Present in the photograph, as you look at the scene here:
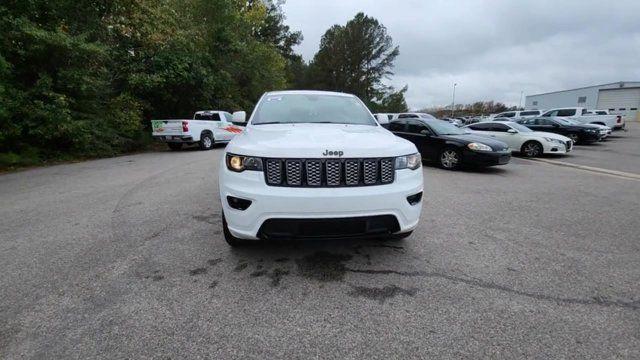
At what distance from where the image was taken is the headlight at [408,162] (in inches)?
124

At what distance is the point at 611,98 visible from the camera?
166 feet

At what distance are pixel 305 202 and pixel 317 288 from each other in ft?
2.42

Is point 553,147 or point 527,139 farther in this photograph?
point 527,139

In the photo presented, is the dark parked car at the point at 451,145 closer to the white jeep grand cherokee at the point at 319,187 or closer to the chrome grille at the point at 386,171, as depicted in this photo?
the white jeep grand cherokee at the point at 319,187

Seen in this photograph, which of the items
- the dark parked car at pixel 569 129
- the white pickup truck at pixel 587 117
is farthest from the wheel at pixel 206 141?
the white pickup truck at pixel 587 117

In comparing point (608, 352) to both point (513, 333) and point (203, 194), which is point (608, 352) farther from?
point (203, 194)

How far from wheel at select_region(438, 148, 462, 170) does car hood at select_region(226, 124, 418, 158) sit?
634 centimetres

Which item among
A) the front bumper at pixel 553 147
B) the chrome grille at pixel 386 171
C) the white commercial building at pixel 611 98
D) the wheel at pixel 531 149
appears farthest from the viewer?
the white commercial building at pixel 611 98

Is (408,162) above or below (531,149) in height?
above

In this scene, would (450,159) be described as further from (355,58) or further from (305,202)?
(355,58)

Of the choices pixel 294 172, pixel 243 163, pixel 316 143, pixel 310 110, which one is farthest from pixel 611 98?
pixel 243 163

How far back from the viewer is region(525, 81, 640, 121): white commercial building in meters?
47.8

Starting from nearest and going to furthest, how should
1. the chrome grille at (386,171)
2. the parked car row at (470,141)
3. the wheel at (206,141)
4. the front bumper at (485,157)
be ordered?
the chrome grille at (386,171)
the front bumper at (485,157)
the parked car row at (470,141)
the wheel at (206,141)

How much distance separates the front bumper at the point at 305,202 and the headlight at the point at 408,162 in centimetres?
8
